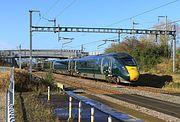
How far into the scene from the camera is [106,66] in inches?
1670

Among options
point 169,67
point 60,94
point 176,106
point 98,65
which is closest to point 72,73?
point 169,67

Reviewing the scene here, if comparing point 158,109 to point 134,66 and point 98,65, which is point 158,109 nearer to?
point 134,66

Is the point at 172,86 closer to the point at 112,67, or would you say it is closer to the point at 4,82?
the point at 112,67

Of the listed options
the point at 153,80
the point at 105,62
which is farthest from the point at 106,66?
the point at 153,80

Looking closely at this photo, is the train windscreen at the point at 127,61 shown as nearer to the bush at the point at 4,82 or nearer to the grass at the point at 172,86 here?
the grass at the point at 172,86

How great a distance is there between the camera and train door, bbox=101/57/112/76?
135 ft

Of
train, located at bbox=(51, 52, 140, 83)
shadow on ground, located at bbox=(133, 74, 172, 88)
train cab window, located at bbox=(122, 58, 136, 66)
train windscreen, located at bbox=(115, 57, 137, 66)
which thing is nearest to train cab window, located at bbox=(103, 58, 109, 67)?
train, located at bbox=(51, 52, 140, 83)

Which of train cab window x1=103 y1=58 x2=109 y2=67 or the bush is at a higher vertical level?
train cab window x1=103 y1=58 x2=109 y2=67

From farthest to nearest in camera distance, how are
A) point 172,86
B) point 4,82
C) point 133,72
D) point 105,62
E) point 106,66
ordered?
point 105,62, point 106,66, point 133,72, point 172,86, point 4,82

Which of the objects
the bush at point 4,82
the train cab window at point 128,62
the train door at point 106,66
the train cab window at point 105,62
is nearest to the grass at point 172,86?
the train cab window at point 128,62

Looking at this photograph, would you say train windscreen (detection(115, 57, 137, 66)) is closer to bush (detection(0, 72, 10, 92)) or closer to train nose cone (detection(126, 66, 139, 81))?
train nose cone (detection(126, 66, 139, 81))

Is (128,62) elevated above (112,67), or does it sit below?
above

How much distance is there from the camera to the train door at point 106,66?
41.3m

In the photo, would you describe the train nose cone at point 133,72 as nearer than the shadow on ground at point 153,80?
Yes
